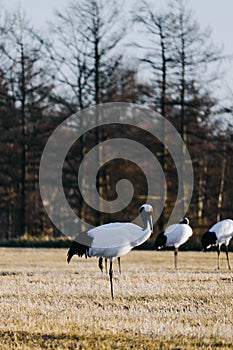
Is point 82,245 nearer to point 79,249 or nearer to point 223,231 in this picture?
point 79,249

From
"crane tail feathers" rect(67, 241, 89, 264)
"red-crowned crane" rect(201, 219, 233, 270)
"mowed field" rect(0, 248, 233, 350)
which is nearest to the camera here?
"mowed field" rect(0, 248, 233, 350)

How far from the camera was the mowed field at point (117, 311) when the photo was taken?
8781 millimetres

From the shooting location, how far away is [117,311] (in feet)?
36.4

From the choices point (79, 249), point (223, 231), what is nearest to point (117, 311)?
point (79, 249)

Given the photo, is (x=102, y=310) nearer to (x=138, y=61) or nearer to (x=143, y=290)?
(x=143, y=290)

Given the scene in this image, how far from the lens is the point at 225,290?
14.0 m

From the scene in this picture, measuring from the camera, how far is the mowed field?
878cm

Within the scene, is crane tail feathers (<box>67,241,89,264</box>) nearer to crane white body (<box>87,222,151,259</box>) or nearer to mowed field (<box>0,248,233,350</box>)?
crane white body (<box>87,222,151,259</box>)

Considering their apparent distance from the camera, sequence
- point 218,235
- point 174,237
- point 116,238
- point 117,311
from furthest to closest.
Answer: point 174,237 < point 218,235 < point 116,238 < point 117,311

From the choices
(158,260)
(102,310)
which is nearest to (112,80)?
(158,260)

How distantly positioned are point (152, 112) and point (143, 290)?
27006 millimetres

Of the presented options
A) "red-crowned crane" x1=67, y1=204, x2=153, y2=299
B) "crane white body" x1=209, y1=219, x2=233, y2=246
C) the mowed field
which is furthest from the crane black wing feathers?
"crane white body" x1=209, y1=219, x2=233, y2=246

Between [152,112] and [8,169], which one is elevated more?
[152,112]

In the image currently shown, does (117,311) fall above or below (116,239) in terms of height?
below
